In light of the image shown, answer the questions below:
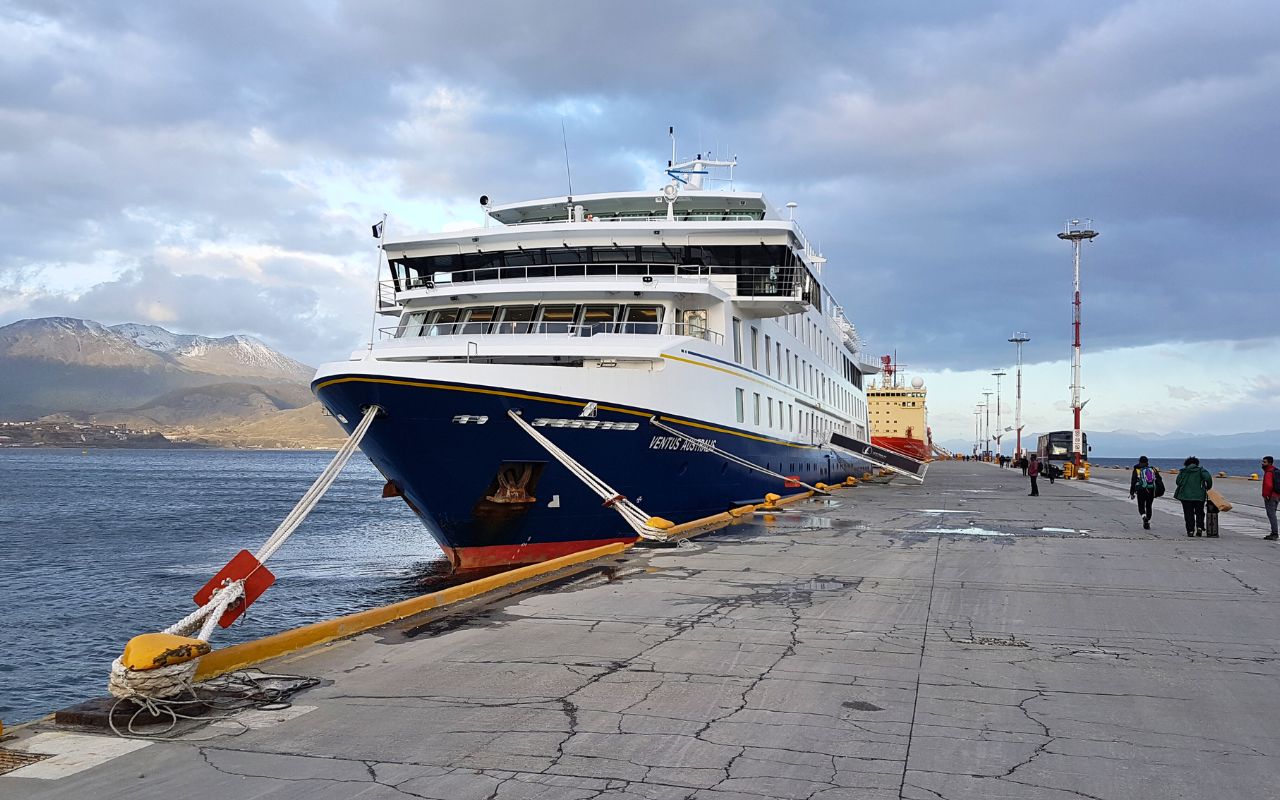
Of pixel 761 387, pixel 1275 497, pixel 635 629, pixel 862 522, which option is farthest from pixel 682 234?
pixel 635 629

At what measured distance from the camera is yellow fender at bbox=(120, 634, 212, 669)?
5.99 meters

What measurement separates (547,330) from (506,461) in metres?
4.38

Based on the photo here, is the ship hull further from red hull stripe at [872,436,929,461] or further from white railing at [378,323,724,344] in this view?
red hull stripe at [872,436,929,461]

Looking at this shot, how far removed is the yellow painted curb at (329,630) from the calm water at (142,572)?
593 cm

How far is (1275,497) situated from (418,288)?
17.5 meters

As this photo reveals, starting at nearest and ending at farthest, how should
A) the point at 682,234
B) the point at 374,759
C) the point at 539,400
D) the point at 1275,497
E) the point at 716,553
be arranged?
1. the point at 374,759
2. the point at 716,553
3. the point at 539,400
4. the point at 1275,497
5. the point at 682,234

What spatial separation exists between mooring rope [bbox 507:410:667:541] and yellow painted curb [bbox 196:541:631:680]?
12.0 ft

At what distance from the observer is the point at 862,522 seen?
2030 cm

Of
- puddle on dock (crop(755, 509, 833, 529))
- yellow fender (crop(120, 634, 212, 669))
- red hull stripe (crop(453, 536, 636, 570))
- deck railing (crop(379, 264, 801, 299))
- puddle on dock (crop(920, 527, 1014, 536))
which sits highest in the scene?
deck railing (crop(379, 264, 801, 299))

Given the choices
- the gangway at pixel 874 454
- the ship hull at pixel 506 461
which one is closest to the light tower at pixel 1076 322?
the gangway at pixel 874 454

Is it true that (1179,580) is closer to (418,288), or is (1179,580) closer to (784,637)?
(784,637)

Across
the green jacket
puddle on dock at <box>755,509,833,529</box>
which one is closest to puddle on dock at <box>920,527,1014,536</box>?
puddle on dock at <box>755,509,833,529</box>

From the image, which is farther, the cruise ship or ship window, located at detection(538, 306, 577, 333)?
ship window, located at detection(538, 306, 577, 333)

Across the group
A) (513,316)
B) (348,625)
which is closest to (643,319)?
(513,316)
